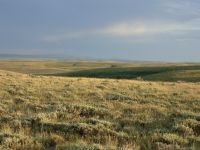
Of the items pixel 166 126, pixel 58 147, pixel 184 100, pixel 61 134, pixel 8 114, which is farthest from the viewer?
pixel 184 100

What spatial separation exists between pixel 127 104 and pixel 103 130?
24.9ft

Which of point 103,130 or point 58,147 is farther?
point 103,130

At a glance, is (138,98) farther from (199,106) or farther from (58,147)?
(58,147)

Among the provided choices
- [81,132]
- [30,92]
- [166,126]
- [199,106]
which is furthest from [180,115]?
[30,92]

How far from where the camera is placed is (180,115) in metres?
17.9

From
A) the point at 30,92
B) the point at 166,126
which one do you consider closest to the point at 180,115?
the point at 166,126

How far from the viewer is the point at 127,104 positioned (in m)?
21.2

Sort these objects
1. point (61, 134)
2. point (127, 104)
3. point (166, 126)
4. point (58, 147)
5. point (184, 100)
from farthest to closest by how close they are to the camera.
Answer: point (184, 100), point (127, 104), point (166, 126), point (61, 134), point (58, 147)

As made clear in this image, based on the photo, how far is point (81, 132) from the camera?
44.2 feet

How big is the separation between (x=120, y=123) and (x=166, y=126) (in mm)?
1494

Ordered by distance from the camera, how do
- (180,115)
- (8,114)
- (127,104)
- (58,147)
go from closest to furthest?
(58,147), (8,114), (180,115), (127,104)

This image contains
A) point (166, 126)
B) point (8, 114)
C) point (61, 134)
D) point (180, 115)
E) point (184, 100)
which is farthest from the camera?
point (184, 100)

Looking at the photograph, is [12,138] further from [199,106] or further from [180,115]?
[199,106]

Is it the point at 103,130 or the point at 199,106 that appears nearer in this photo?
the point at 103,130
